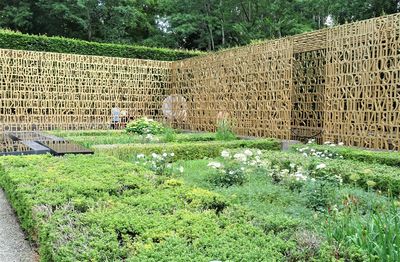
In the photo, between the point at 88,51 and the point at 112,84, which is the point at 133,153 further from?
the point at 88,51

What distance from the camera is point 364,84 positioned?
9312 millimetres

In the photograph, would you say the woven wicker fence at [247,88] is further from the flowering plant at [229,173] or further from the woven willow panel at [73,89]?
the flowering plant at [229,173]

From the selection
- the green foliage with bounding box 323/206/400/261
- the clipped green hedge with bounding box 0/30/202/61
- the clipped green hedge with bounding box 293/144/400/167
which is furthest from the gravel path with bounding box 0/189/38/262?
the clipped green hedge with bounding box 0/30/202/61

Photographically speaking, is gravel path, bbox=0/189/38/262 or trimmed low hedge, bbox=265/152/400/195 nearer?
gravel path, bbox=0/189/38/262

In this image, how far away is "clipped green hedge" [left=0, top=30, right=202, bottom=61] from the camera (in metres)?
16.2

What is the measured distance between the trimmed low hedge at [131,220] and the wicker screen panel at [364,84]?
572 centimetres

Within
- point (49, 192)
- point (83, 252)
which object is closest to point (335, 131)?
point (49, 192)

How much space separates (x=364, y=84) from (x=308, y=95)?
330 cm

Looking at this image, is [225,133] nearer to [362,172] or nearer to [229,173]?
[229,173]

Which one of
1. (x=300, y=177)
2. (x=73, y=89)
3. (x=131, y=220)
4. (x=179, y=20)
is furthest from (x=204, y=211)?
(x=179, y=20)

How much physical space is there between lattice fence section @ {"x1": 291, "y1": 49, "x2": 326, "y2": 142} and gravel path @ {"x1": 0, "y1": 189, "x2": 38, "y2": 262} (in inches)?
343

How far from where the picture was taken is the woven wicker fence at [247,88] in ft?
30.0

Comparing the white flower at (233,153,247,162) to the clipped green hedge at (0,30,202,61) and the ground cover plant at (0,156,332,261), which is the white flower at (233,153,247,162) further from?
the clipped green hedge at (0,30,202,61)

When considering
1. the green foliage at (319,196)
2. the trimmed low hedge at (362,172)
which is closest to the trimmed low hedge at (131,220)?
the green foliage at (319,196)
